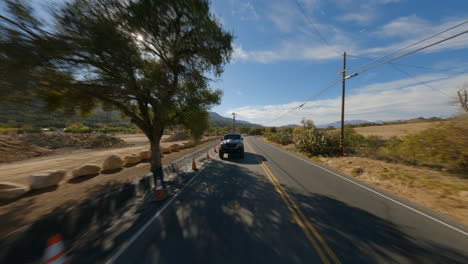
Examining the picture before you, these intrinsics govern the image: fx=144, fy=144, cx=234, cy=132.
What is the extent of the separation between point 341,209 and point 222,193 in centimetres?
396

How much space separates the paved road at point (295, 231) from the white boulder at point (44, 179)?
579cm

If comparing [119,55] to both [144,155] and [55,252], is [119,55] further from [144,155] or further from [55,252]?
[144,155]

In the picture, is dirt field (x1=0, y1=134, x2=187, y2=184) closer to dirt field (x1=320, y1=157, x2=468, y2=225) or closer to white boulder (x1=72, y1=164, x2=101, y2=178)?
white boulder (x1=72, y1=164, x2=101, y2=178)

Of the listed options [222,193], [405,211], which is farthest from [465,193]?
[222,193]

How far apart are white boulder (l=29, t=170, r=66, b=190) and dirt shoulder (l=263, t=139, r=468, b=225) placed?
47.2 ft

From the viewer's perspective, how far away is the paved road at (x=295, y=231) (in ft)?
9.27

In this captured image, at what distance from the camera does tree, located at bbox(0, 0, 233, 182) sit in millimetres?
4094

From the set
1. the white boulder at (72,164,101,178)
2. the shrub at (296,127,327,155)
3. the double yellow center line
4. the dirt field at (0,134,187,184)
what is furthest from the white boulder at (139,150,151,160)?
the shrub at (296,127,327,155)

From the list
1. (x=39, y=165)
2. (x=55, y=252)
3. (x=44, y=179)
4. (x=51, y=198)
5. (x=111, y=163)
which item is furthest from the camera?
(x=39, y=165)

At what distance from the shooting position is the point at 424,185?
6.29 meters

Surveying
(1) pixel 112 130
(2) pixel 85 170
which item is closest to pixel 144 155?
(2) pixel 85 170

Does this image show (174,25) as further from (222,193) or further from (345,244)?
(345,244)

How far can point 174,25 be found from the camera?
24.3 ft

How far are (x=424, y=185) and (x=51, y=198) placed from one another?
1490cm
